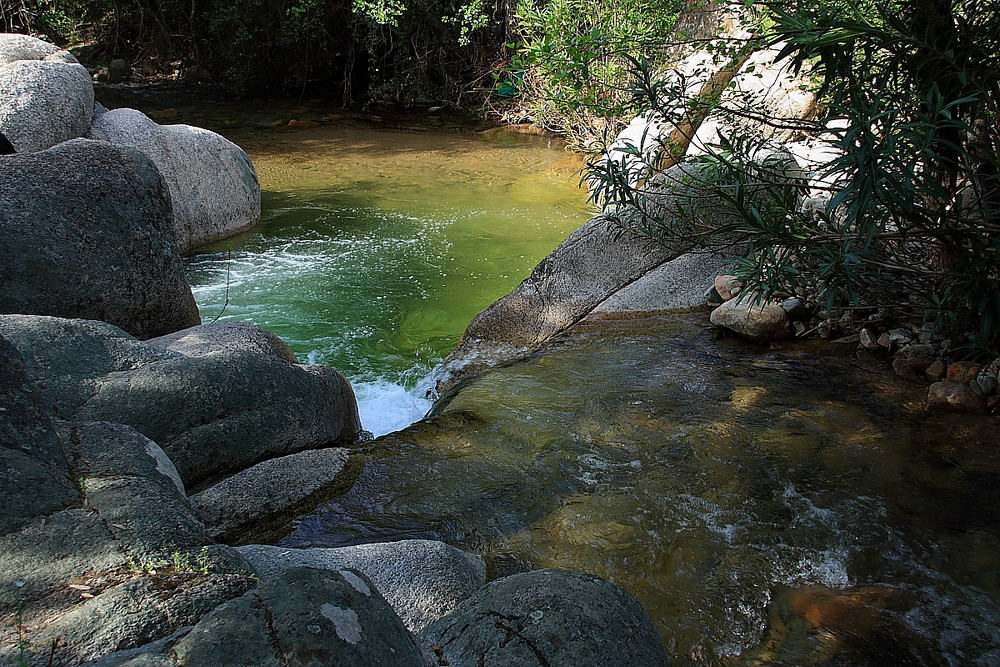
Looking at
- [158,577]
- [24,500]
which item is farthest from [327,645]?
[24,500]

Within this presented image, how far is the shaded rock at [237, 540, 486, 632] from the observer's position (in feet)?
9.08

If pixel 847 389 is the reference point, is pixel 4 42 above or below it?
above

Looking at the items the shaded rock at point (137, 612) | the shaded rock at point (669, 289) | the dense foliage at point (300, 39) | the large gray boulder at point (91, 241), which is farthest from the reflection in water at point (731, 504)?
the dense foliage at point (300, 39)

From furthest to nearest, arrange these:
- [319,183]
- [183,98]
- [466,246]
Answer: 1. [183,98]
2. [319,183]
3. [466,246]

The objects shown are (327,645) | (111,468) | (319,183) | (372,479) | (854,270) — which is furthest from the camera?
(319,183)

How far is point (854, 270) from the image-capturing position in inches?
167

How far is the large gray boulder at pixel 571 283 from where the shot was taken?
6.11 m

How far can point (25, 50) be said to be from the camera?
8.66 meters

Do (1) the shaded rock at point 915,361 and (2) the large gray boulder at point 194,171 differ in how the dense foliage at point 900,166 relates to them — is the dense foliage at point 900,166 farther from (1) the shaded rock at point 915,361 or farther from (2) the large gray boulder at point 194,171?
(2) the large gray boulder at point 194,171

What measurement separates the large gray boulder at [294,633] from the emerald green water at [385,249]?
3.76 m

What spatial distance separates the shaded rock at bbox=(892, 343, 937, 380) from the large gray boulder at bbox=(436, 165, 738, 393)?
5.65ft

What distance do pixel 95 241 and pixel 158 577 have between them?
10.9 feet

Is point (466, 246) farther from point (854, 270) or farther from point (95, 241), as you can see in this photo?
point (854, 270)

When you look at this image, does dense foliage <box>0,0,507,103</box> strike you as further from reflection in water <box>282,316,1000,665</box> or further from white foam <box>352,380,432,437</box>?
reflection in water <box>282,316,1000,665</box>
